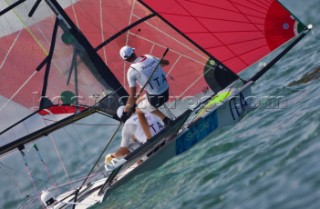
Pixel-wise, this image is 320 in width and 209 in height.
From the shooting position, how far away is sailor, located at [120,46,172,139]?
354 inches

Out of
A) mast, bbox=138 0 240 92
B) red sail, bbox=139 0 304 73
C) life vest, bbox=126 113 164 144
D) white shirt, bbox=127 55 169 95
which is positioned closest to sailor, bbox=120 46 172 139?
white shirt, bbox=127 55 169 95

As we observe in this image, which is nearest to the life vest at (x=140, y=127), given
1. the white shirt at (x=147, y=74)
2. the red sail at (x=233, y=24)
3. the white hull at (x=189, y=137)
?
the white hull at (x=189, y=137)

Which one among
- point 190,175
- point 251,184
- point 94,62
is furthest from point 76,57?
point 251,184

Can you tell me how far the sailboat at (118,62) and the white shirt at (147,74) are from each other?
1.32 ft

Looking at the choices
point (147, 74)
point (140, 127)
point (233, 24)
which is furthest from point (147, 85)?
point (233, 24)

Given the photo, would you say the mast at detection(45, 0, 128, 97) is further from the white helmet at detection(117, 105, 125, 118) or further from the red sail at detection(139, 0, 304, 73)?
the red sail at detection(139, 0, 304, 73)

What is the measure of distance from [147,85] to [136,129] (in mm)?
776

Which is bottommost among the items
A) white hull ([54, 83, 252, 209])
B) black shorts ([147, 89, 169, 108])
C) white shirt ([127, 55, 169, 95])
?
white hull ([54, 83, 252, 209])

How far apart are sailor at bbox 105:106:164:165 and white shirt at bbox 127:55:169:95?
596 mm

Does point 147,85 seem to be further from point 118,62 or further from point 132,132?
point 118,62

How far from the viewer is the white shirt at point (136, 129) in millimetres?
9547

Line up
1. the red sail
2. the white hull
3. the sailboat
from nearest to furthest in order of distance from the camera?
the white hull, the sailboat, the red sail

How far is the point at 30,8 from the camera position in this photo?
934cm

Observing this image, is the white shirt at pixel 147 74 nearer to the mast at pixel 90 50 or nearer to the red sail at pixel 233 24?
the red sail at pixel 233 24
